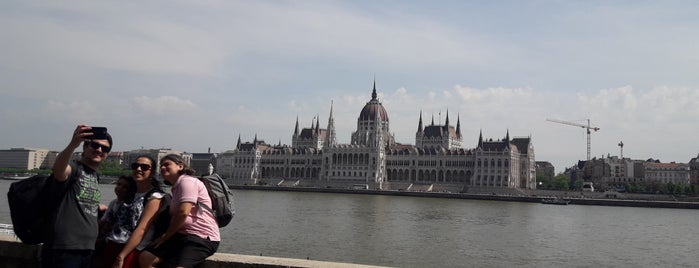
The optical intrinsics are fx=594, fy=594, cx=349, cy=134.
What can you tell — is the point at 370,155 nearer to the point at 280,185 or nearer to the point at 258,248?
the point at 280,185

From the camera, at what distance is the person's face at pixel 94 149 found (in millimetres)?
5289

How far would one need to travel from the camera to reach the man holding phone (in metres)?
5.03

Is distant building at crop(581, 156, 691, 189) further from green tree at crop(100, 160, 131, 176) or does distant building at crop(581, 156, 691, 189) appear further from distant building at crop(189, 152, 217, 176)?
green tree at crop(100, 160, 131, 176)

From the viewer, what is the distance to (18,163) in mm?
196000

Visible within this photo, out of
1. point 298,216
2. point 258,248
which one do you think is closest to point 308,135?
point 298,216

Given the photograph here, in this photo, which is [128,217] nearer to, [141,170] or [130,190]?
[130,190]

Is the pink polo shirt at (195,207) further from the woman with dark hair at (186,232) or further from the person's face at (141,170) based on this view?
the person's face at (141,170)

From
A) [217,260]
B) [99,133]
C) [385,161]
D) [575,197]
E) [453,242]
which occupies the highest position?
[385,161]

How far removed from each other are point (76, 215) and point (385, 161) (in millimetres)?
114152

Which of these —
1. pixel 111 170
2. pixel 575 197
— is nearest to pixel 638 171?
pixel 575 197

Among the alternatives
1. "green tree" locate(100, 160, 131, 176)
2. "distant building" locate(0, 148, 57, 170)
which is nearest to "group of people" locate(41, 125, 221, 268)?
"green tree" locate(100, 160, 131, 176)

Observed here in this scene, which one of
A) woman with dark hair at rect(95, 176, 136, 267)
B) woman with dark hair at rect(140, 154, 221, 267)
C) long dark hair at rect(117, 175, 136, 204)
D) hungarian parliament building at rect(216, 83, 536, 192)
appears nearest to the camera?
woman with dark hair at rect(140, 154, 221, 267)

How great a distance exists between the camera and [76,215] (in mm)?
5164

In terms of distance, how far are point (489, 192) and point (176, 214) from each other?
97.4m
